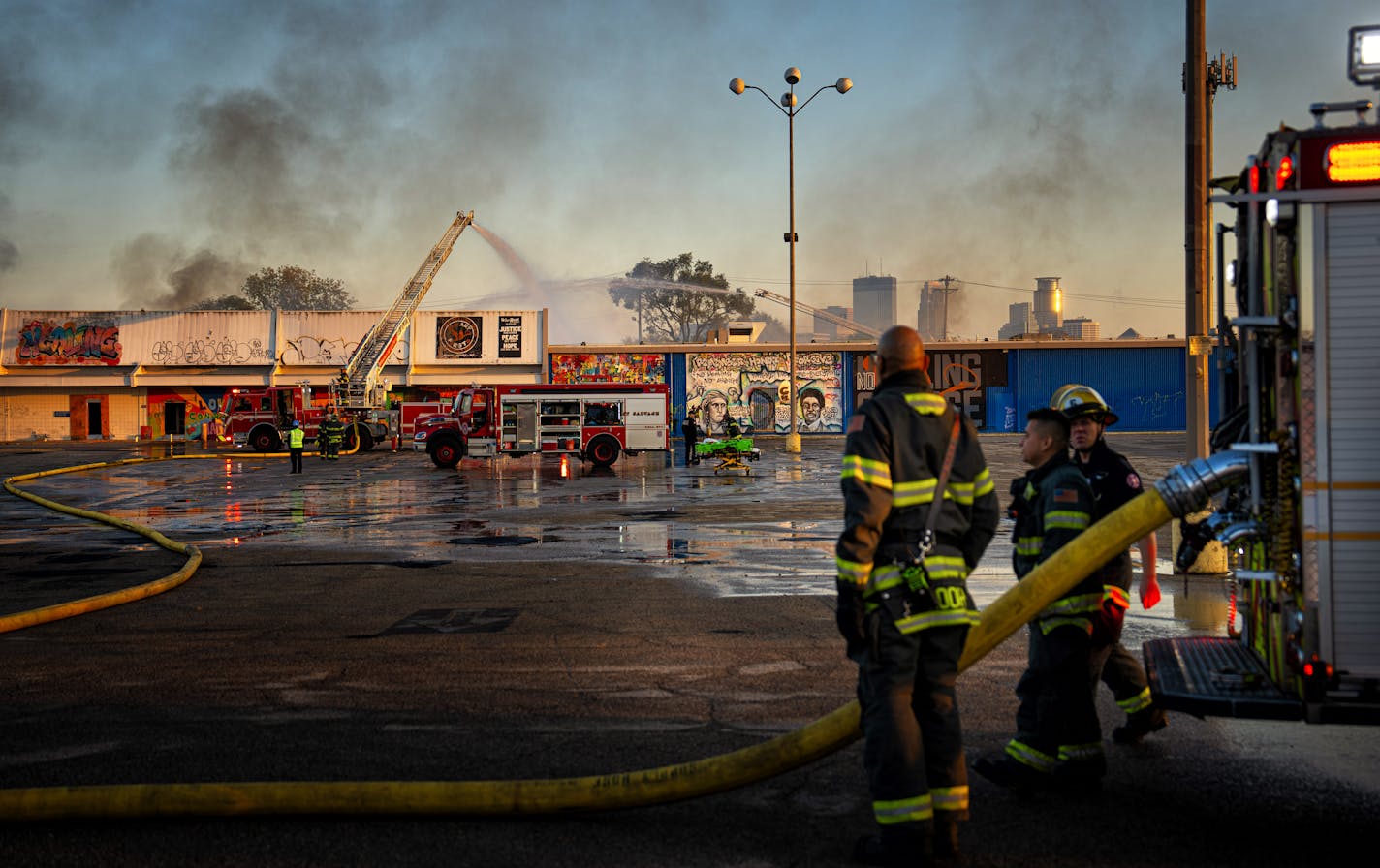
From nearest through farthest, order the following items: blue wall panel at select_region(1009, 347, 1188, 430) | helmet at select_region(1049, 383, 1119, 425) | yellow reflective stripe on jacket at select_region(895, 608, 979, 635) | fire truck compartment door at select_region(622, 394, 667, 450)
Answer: yellow reflective stripe on jacket at select_region(895, 608, 979, 635)
helmet at select_region(1049, 383, 1119, 425)
fire truck compartment door at select_region(622, 394, 667, 450)
blue wall panel at select_region(1009, 347, 1188, 430)

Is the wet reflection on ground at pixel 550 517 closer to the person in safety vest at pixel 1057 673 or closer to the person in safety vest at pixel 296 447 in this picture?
the person in safety vest at pixel 296 447

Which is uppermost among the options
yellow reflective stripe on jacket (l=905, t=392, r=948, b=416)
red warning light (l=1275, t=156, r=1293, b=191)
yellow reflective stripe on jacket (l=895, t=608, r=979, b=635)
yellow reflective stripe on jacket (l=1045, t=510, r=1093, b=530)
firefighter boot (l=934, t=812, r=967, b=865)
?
red warning light (l=1275, t=156, r=1293, b=191)

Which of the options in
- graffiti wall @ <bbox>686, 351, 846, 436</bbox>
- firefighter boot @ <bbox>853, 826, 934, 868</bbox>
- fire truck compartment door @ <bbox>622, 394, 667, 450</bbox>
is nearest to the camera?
firefighter boot @ <bbox>853, 826, 934, 868</bbox>

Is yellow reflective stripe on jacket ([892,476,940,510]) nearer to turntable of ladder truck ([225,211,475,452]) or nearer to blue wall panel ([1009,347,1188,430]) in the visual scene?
turntable of ladder truck ([225,211,475,452])

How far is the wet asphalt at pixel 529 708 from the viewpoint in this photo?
3.96 meters

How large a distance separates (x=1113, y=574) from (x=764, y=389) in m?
45.0

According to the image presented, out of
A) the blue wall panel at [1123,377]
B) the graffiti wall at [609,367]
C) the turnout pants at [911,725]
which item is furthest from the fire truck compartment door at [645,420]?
the turnout pants at [911,725]

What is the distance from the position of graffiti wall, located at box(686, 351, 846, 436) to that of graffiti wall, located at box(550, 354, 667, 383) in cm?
153

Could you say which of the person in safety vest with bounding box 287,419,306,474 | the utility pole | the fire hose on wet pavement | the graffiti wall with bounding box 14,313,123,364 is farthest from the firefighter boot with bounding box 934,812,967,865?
the graffiti wall with bounding box 14,313,123,364

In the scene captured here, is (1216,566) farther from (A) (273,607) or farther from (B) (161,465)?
(B) (161,465)

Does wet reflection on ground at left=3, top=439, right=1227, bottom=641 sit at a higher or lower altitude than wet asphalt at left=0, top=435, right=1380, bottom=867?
higher

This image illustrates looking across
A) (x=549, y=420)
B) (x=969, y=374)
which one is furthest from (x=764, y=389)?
(x=549, y=420)

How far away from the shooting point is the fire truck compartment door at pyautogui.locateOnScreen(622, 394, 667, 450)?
96.8ft

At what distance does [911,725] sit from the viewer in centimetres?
378
